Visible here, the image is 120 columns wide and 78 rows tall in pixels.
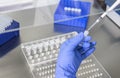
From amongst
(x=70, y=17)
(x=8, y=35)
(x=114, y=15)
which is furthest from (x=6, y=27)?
(x=114, y=15)

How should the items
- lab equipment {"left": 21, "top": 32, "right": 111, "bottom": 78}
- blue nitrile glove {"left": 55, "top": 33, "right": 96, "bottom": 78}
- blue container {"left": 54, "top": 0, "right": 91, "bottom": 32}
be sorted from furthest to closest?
blue container {"left": 54, "top": 0, "right": 91, "bottom": 32}
lab equipment {"left": 21, "top": 32, "right": 111, "bottom": 78}
blue nitrile glove {"left": 55, "top": 33, "right": 96, "bottom": 78}

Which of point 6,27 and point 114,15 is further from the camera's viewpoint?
point 114,15

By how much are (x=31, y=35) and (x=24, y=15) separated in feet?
0.50

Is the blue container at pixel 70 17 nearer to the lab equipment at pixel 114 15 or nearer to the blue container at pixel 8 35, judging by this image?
the lab equipment at pixel 114 15

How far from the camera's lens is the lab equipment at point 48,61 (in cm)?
105

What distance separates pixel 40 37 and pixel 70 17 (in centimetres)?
18

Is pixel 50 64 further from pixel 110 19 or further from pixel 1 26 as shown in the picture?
pixel 110 19

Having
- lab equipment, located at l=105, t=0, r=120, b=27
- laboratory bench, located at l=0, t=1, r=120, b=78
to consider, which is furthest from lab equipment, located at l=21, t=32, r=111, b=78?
lab equipment, located at l=105, t=0, r=120, b=27

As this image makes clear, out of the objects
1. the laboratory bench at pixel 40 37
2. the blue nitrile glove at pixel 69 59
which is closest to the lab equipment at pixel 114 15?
the laboratory bench at pixel 40 37

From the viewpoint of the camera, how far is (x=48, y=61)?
43.2 inches

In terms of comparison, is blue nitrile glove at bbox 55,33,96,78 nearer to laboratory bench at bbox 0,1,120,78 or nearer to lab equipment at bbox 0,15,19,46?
laboratory bench at bbox 0,1,120,78

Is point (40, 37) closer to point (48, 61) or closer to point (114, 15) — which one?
point (48, 61)

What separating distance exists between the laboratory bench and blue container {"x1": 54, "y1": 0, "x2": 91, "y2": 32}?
0.05m

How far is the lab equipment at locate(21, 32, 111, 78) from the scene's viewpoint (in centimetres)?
105
